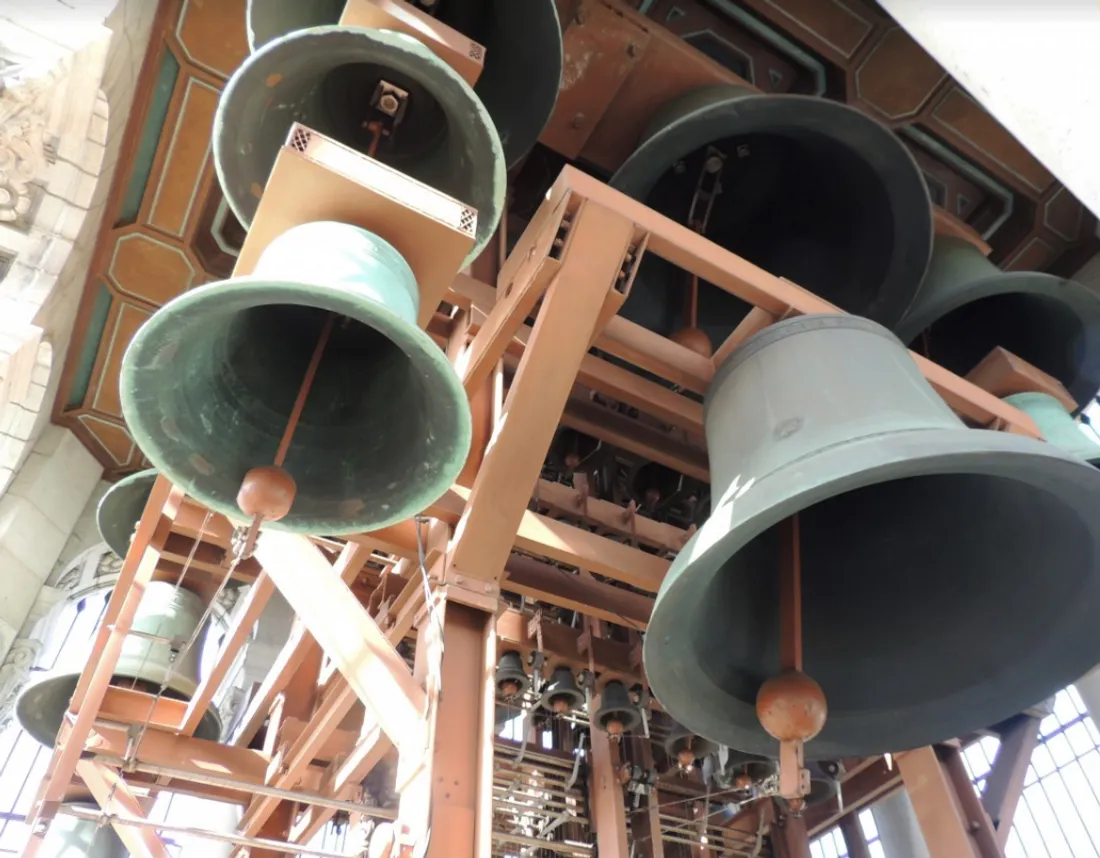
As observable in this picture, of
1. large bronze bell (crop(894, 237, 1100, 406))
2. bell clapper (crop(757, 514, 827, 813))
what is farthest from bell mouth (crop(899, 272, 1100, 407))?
bell clapper (crop(757, 514, 827, 813))

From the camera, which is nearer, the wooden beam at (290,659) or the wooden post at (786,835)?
the wooden beam at (290,659)

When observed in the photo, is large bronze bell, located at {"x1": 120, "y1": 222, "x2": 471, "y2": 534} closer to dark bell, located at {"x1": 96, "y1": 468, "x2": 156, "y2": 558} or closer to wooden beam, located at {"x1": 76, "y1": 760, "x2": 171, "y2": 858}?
wooden beam, located at {"x1": 76, "y1": 760, "x2": 171, "y2": 858}

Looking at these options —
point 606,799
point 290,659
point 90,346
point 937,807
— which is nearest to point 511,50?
point 290,659

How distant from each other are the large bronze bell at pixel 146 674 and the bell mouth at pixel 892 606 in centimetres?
276

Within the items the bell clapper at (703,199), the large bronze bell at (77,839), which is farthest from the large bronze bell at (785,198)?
the large bronze bell at (77,839)

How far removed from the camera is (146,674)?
4.18 m

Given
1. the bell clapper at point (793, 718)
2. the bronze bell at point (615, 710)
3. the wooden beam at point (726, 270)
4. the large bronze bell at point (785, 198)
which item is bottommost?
the bell clapper at point (793, 718)

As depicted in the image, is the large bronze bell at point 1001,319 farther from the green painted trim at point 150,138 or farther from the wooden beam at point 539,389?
the green painted trim at point 150,138

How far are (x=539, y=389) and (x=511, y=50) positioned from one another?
1546 millimetres

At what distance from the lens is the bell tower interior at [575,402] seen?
1.97 metres

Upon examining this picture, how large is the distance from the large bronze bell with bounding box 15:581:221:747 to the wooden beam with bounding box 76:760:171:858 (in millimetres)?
580

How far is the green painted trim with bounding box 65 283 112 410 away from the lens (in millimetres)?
6520

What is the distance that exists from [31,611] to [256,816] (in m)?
3.58

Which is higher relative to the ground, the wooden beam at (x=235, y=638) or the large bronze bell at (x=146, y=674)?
the large bronze bell at (x=146, y=674)
